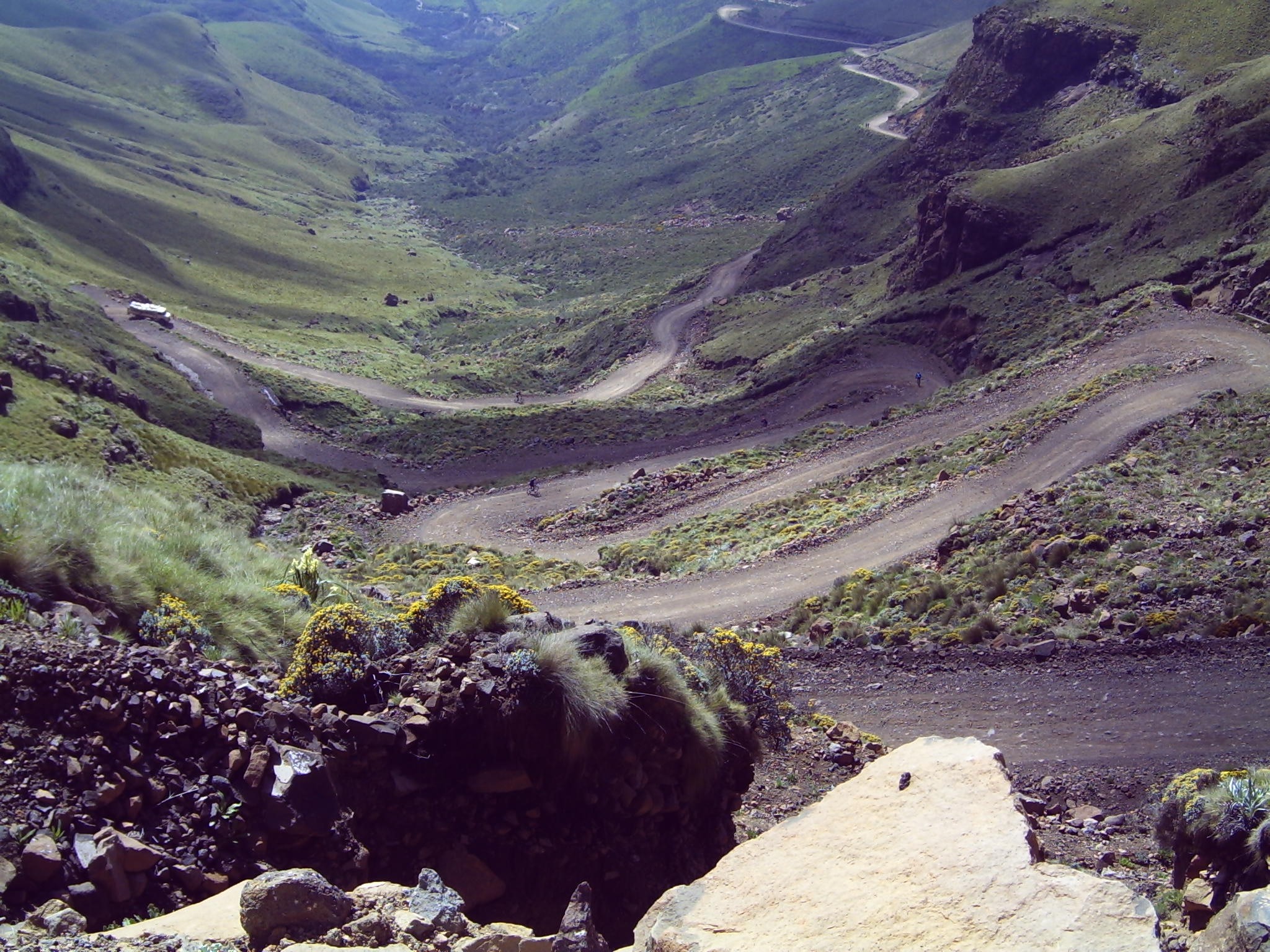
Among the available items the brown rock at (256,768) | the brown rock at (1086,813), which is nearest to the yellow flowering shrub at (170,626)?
the brown rock at (256,768)

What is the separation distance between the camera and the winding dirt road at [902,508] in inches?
834

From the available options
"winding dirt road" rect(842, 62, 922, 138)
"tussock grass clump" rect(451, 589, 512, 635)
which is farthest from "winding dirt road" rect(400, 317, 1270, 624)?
"winding dirt road" rect(842, 62, 922, 138)

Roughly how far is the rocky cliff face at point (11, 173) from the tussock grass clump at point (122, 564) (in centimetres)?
8113

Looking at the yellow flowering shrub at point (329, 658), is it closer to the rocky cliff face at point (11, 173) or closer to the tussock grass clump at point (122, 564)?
the tussock grass clump at point (122, 564)

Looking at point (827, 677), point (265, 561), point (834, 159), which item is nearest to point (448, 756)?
point (265, 561)

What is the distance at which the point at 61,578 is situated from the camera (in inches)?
337

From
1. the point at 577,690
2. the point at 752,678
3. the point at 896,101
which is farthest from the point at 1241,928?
the point at 896,101

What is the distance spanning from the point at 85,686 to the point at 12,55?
19196 centimetres

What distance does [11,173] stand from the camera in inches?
3091

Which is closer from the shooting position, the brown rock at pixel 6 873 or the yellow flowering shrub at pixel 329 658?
the brown rock at pixel 6 873

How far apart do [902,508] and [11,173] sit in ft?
279

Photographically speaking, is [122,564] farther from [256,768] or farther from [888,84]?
[888,84]

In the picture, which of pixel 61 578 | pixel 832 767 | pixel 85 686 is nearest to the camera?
pixel 85 686

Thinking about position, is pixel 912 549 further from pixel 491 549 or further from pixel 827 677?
pixel 491 549
